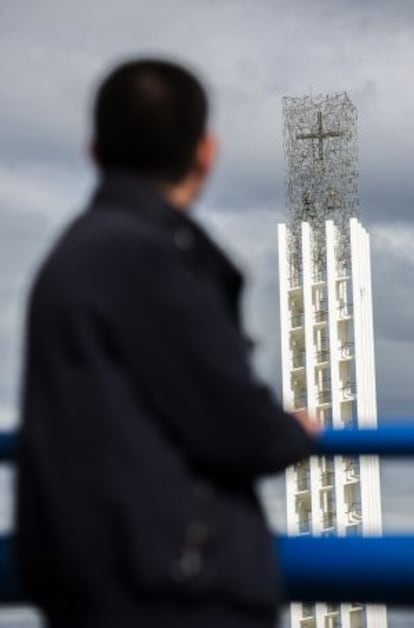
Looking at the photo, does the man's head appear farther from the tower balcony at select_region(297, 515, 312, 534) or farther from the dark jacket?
the tower balcony at select_region(297, 515, 312, 534)

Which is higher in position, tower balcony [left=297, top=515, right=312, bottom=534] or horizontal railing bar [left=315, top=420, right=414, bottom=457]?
tower balcony [left=297, top=515, right=312, bottom=534]

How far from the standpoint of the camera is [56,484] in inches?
68.5

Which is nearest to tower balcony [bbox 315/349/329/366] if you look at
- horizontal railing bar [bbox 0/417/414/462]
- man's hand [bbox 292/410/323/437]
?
horizontal railing bar [bbox 0/417/414/462]

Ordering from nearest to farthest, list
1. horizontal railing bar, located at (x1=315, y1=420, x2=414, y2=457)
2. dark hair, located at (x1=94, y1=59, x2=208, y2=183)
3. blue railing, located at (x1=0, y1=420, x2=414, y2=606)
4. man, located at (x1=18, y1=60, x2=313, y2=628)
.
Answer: man, located at (x1=18, y1=60, x2=313, y2=628) < dark hair, located at (x1=94, y1=59, x2=208, y2=183) < blue railing, located at (x1=0, y1=420, x2=414, y2=606) < horizontal railing bar, located at (x1=315, y1=420, x2=414, y2=457)

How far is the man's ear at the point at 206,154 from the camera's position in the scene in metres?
1.89

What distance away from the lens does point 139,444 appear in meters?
1.73

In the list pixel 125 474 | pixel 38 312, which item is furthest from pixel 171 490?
pixel 38 312

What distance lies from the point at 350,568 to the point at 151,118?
1140mm

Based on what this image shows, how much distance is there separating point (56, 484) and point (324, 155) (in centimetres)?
5703

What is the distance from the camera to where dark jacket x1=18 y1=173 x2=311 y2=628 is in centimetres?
172

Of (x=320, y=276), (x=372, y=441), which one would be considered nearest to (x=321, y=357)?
(x=320, y=276)

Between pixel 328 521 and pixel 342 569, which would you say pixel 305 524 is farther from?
pixel 342 569

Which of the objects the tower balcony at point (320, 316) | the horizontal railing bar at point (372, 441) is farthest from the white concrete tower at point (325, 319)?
the horizontal railing bar at point (372, 441)

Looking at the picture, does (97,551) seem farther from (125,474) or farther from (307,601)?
(307,601)
